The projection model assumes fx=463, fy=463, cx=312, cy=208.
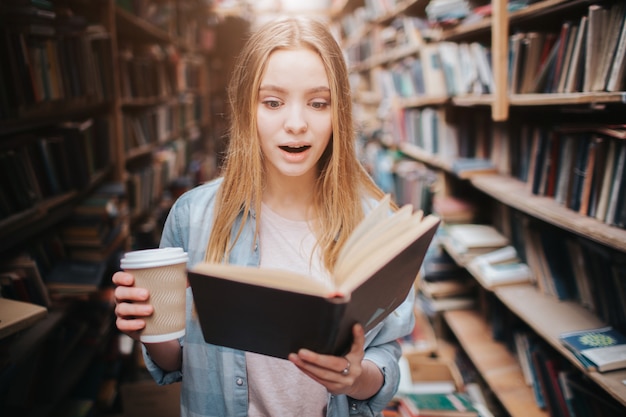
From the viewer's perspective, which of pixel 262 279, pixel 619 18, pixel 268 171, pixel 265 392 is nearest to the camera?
pixel 262 279

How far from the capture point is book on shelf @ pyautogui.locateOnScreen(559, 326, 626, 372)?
4.07ft

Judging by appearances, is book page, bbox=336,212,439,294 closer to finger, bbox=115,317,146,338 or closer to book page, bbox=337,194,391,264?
book page, bbox=337,194,391,264

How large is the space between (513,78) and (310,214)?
119 cm

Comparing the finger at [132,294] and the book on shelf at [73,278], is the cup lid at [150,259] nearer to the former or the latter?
the finger at [132,294]

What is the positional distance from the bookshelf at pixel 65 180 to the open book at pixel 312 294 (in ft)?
2.27

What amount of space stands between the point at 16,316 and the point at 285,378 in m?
0.62

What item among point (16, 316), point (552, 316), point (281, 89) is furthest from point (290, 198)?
point (552, 316)

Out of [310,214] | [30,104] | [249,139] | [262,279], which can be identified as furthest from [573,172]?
[30,104]

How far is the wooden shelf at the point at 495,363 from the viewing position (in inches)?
68.6

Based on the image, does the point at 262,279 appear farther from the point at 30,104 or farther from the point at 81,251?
the point at 81,251

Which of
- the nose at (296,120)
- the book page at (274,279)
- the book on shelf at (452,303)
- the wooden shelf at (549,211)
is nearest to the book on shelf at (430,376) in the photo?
the book on shelf at (452,303)

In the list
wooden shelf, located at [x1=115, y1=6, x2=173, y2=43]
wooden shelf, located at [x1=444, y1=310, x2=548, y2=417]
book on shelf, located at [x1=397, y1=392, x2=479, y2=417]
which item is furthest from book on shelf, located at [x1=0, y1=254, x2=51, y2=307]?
wooden shelf, located at [x1=444, y1=310, x2=548, y2=417]

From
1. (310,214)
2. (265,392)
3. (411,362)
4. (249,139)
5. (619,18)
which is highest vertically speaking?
(619,18)

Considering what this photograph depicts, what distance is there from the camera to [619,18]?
123 centimetres
